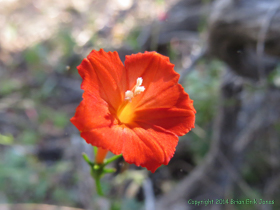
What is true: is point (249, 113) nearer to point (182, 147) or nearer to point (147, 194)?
point (182, 147)

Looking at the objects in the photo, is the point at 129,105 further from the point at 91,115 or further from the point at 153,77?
the point at 91,115

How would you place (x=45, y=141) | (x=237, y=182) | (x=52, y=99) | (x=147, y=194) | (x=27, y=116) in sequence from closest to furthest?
1. (x=147, y=194)
2. (x=237, y=182)
3. (x=45, y=141)
4. (x=27, y=116)
5. (x=52, y=99)

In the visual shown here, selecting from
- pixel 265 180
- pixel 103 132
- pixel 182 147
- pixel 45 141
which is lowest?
pixel 265 180

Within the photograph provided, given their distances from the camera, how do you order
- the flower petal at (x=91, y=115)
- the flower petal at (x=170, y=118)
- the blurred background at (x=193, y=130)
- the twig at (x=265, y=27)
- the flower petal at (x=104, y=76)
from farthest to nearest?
the blurred background at (x=193, y=130), the twig at (x=265, y=27), the flower petal at (x=170, y=118), the flower petal at (x=104, y=76), the flower petal at (x=91, y=115)

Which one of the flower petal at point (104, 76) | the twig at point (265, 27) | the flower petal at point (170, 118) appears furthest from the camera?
the twig at point (265, 27)

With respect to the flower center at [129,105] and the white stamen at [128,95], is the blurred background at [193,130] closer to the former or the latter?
the flower center at [129,105]

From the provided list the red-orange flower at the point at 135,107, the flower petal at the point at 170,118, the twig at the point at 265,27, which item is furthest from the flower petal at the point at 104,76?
the twig at the point at 265,27

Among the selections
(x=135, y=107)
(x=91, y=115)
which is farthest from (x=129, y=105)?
(x=91, y=115)

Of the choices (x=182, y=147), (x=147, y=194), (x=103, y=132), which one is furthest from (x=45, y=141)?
(x=103, y=132)
